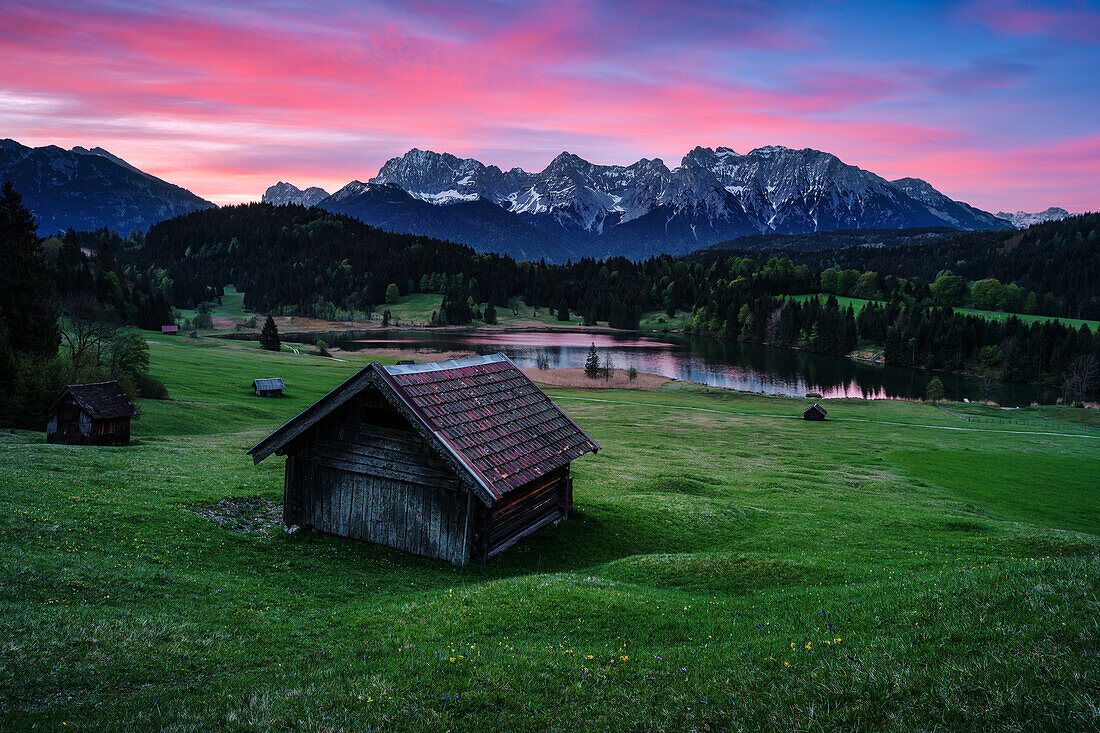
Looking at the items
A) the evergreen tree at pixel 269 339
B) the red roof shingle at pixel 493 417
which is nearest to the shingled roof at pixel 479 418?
the red roof shingle at pixel 493 417

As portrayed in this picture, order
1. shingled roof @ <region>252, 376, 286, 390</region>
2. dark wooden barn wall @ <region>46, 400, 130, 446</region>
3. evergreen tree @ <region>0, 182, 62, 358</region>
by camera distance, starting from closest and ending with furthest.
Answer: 1. dark wooden barn wall @ <region>46, 400, 130, 446</region>
2. evergreen tree @ <region>0, 182, 62, 358</region>
3. shingled roof @ <region>252, 376, 286, 390</region>

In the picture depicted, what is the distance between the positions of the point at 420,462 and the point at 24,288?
203ft

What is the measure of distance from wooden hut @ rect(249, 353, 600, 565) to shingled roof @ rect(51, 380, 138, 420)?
2457 cm

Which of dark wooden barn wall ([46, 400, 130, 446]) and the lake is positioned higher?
the lake

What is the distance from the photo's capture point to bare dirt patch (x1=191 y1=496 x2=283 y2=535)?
22.4 meters

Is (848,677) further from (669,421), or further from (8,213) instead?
(8,213)

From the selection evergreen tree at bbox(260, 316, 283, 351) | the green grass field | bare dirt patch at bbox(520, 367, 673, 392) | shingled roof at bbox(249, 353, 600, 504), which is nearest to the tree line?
the green grass field

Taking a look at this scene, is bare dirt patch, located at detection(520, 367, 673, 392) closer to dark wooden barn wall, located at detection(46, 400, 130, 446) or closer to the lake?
the lake

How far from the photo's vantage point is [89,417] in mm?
38500

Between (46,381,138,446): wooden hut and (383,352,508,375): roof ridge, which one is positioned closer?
(383,352,508,375): roof ridge

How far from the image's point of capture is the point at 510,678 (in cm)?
1022

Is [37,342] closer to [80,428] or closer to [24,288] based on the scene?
[24,288]

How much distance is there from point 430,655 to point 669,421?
60592 mm

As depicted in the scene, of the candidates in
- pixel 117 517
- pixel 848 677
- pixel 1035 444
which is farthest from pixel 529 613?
pixel 1035 444
